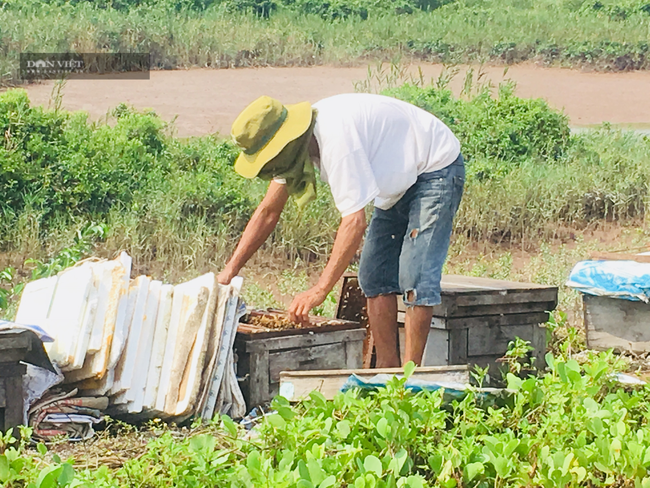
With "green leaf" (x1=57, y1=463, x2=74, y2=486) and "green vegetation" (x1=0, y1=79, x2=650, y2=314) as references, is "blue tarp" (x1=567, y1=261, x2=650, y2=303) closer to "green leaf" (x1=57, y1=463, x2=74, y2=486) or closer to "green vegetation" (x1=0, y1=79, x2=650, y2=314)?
"green vegetation" (x1=0, y1=79, x2=650, y2=314)

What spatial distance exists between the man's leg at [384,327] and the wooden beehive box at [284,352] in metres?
0.14

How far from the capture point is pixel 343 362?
454cm

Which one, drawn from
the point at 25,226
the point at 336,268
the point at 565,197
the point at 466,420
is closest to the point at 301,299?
the point at 336,268

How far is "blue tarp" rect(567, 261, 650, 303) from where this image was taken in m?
5.35

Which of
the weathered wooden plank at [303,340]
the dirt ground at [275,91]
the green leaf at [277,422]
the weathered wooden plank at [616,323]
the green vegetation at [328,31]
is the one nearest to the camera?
the green leaf at [277,422]

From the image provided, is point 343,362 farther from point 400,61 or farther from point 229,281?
point 400,61

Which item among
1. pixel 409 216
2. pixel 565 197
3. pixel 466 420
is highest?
pixel 409 216

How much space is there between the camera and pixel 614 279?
545 cm

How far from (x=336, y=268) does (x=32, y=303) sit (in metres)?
1.39

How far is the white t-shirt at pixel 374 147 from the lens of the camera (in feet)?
13.0

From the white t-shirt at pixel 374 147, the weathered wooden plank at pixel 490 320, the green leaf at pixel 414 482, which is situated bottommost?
the weathered wooden plank at pixel 490 320

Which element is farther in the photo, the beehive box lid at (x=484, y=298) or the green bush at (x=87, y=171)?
the green bush at (x=87, y=171)

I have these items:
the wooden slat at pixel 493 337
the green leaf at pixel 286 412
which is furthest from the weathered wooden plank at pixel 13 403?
the wooden slat at pixel 493 337

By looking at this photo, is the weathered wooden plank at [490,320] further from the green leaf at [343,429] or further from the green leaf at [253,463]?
the green leaf at [253,463]
